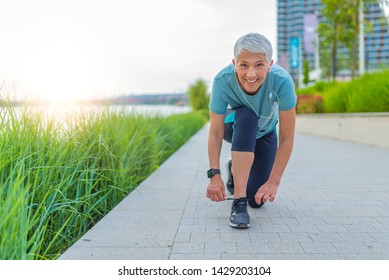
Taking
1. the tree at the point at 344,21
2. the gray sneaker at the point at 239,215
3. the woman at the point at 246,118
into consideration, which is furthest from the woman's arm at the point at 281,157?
the tree at the point at 344,21

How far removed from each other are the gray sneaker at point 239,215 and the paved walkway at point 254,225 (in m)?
0.04

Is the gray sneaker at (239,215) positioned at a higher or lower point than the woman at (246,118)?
lower

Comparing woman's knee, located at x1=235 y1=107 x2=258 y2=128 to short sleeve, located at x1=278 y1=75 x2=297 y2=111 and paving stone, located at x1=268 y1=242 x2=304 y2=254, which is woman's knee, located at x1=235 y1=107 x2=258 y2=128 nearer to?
short sleeve, located at x1=278 y1=75 x2=297 y2=111

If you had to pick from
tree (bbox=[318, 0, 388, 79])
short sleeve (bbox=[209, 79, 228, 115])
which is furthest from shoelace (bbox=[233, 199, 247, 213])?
tree (bbox=[318, 0, 388, 79])

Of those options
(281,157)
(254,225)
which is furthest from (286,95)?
(254,225)

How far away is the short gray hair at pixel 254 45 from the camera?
225 cm

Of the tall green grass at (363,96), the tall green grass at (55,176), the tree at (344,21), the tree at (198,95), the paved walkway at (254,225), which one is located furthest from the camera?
the tree at (198,95)

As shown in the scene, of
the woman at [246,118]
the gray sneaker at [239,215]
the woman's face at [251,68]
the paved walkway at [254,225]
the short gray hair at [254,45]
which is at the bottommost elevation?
the paved walkway at [254,225]

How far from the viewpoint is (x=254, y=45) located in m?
2.26

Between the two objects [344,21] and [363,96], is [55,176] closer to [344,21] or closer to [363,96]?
[363,96]

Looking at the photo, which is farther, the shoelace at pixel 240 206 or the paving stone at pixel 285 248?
the shoelace at pixel 240 206

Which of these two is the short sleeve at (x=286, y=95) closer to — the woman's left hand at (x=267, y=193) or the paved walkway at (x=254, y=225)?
the woman's left hand at (x=267, y=193)
